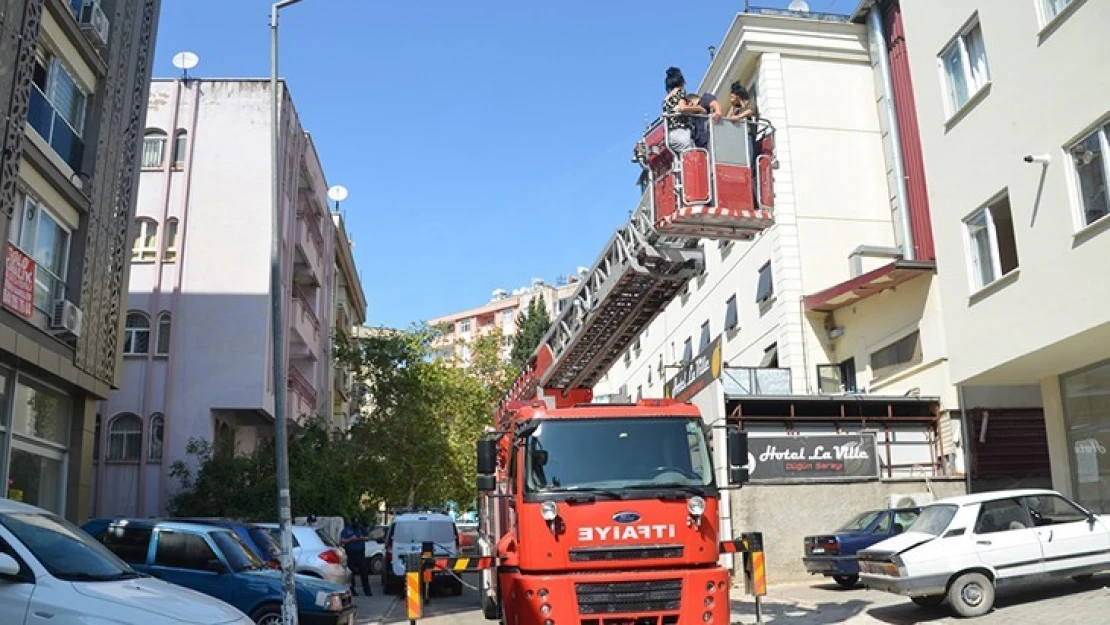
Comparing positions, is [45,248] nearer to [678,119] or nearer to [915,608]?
[678,119]

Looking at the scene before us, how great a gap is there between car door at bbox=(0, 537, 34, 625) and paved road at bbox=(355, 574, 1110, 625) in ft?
30.3

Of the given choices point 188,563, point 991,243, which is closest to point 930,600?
point 991,243

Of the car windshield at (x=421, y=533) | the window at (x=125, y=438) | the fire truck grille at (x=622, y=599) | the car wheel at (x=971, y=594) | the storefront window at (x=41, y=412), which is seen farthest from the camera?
the window at (x=125, y=438)

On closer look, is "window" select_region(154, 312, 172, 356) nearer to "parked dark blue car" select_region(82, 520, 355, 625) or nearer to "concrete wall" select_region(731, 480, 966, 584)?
"parked dark blue car" select_region(82, 520, 355, 625)

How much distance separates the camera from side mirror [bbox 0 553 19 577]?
6.07 m

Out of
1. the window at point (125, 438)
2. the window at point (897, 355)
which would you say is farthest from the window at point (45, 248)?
the window at point (897, 355)

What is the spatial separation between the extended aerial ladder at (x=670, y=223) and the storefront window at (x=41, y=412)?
9321 millimetres

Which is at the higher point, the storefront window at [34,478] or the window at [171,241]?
the window at [171,241]

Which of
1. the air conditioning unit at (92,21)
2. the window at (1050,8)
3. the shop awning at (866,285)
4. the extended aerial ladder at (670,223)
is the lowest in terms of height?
the extended aerial ladder at (670,223)

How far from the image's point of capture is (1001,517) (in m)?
13.0

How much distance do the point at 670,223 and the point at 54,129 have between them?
11.9m

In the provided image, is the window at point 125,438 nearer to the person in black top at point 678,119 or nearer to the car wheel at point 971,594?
the person in black top at point 678,119

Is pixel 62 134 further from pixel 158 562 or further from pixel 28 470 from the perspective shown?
pixel 158 562

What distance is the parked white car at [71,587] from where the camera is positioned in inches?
241
